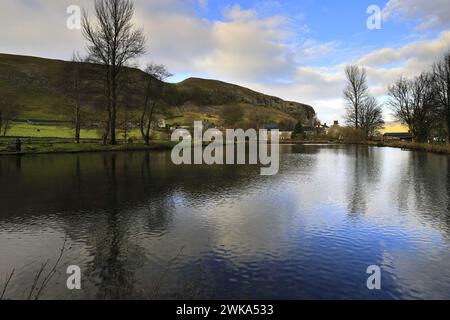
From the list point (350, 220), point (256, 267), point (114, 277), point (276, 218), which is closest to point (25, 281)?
point (114, 277)

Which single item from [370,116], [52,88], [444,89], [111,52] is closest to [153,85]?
[111,52]

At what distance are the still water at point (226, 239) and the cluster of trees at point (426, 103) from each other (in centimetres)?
4655

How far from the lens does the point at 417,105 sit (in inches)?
2670

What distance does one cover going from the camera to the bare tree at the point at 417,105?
63.9m

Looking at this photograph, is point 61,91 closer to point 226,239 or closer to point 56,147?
point 56,147

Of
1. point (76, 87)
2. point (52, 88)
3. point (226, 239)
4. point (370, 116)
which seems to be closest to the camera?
point (226, 239)

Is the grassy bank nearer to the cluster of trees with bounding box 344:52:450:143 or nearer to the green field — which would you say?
the green field

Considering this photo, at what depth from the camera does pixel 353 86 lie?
3469 inches

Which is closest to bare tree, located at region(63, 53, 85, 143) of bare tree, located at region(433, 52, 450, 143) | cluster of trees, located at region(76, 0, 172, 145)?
cluster of trees, located at region(76, 0, 172, 145)

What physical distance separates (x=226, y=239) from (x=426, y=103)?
6723cm

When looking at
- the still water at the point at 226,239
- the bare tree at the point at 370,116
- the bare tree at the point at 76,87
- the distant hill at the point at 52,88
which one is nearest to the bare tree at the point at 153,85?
the distant hill at the point at 52,88

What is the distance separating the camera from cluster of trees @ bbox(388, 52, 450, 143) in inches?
2201

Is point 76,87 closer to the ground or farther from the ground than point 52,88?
closer to the ground

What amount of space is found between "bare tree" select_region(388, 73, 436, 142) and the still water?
5372cm
